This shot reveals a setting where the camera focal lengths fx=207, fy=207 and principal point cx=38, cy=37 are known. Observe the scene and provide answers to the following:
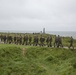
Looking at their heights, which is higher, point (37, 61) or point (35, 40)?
point (35, 40)

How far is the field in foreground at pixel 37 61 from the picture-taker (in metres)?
26.2

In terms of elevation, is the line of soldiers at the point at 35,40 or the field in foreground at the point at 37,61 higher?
the line of soldiers at the point at 35,40

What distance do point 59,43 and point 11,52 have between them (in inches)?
346

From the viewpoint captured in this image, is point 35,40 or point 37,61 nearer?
point 37,61

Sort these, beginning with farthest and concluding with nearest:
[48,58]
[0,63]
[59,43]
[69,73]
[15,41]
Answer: [15,41]
[59,43]
[48,58]
[0,63]
[69,73]

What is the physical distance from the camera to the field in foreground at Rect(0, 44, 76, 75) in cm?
2620

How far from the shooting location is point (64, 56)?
33.2m

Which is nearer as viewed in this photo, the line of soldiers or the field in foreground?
the field in foreground

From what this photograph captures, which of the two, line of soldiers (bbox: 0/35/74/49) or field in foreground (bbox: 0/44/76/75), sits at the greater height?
line of soldiers (bbox: 0/35/74/49)

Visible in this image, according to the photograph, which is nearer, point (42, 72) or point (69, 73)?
point (69, 73)

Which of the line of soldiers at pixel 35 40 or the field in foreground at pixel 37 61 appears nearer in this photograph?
the field in foreground at pixel 37 61

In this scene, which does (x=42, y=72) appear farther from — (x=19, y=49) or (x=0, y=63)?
(x=19, y=49)

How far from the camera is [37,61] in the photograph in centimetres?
3047

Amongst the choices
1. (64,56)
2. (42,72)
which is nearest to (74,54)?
(64,56)
